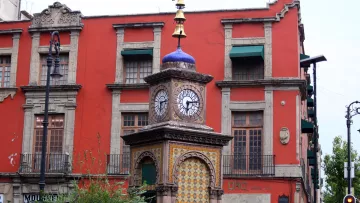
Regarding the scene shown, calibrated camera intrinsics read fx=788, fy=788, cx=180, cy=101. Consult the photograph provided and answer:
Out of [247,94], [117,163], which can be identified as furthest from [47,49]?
[247,94]

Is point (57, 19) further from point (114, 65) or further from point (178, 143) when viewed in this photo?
point (178, 143)

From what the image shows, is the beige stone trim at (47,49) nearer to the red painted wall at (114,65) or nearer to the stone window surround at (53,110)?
the red painted wall at (114,65)

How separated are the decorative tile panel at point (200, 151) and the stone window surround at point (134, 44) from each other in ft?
56.6

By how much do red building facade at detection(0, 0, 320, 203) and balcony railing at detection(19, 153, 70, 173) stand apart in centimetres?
5

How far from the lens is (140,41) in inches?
1521

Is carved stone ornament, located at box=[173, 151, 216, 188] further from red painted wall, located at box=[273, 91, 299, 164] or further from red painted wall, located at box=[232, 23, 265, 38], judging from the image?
red painted wall, located at box=[232, 23, 265, 38]

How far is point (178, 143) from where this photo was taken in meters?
20.5

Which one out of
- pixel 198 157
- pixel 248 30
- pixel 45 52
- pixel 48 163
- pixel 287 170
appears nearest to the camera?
pixel 198 157

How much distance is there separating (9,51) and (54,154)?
6.05 meters

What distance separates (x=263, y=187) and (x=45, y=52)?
12899mm

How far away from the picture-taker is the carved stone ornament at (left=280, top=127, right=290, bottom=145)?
118 feet

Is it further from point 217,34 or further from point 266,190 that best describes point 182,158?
point 217,34

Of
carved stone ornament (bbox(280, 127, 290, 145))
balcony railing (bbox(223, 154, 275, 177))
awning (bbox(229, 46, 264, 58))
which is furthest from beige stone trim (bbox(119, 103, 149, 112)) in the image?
carved stone ornament (bbox(280, 127, 290, 145))

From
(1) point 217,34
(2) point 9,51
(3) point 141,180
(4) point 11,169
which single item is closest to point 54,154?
(4) point 11,169
